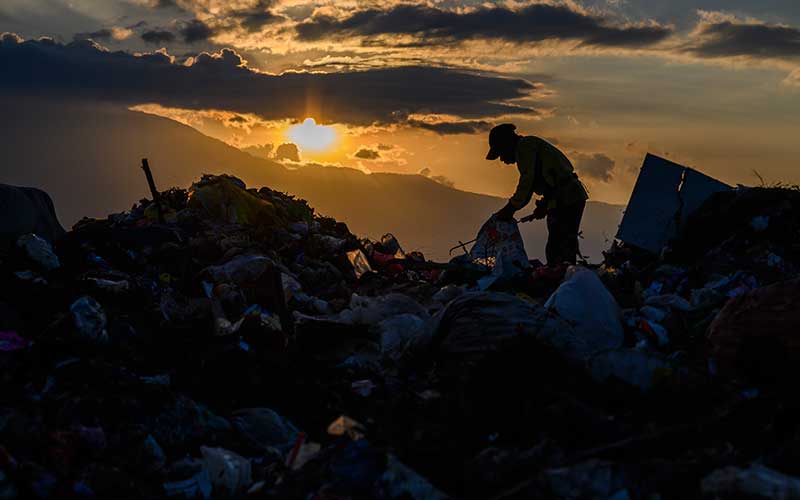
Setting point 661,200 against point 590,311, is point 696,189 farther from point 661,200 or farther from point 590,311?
point 590,311

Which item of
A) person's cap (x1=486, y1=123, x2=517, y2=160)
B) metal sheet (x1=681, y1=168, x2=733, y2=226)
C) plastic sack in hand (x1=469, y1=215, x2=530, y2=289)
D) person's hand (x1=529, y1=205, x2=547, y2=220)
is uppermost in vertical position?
person's cap (x1=486, y1=123, x2=517, y2=160)

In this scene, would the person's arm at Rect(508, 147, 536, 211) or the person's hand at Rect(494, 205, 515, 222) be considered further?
the person's hand at Rect(494, 205, 515, 222)

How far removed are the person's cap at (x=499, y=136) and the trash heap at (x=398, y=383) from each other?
4.97 ft

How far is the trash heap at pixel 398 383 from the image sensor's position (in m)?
3.08

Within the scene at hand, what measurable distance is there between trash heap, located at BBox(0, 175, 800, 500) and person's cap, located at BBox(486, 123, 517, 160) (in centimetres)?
151

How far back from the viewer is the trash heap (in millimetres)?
3076

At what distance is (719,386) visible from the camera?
366 centimetres

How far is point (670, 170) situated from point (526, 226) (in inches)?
70.7

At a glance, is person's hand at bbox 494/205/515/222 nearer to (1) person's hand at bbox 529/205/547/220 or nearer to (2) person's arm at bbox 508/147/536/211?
(2) person's arm at bbox 508/147/536/211

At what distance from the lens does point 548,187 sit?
8.23 m

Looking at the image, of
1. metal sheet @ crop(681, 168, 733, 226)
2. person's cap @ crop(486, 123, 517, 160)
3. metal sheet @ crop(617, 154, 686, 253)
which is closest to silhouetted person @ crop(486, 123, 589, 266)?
person's cap @ crop(486, 123, 517, 160)

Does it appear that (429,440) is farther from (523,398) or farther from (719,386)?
(719,386)

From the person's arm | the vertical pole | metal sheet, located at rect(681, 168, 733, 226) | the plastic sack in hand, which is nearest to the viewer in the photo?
the person's arm

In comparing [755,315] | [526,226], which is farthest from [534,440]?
[526,226]
